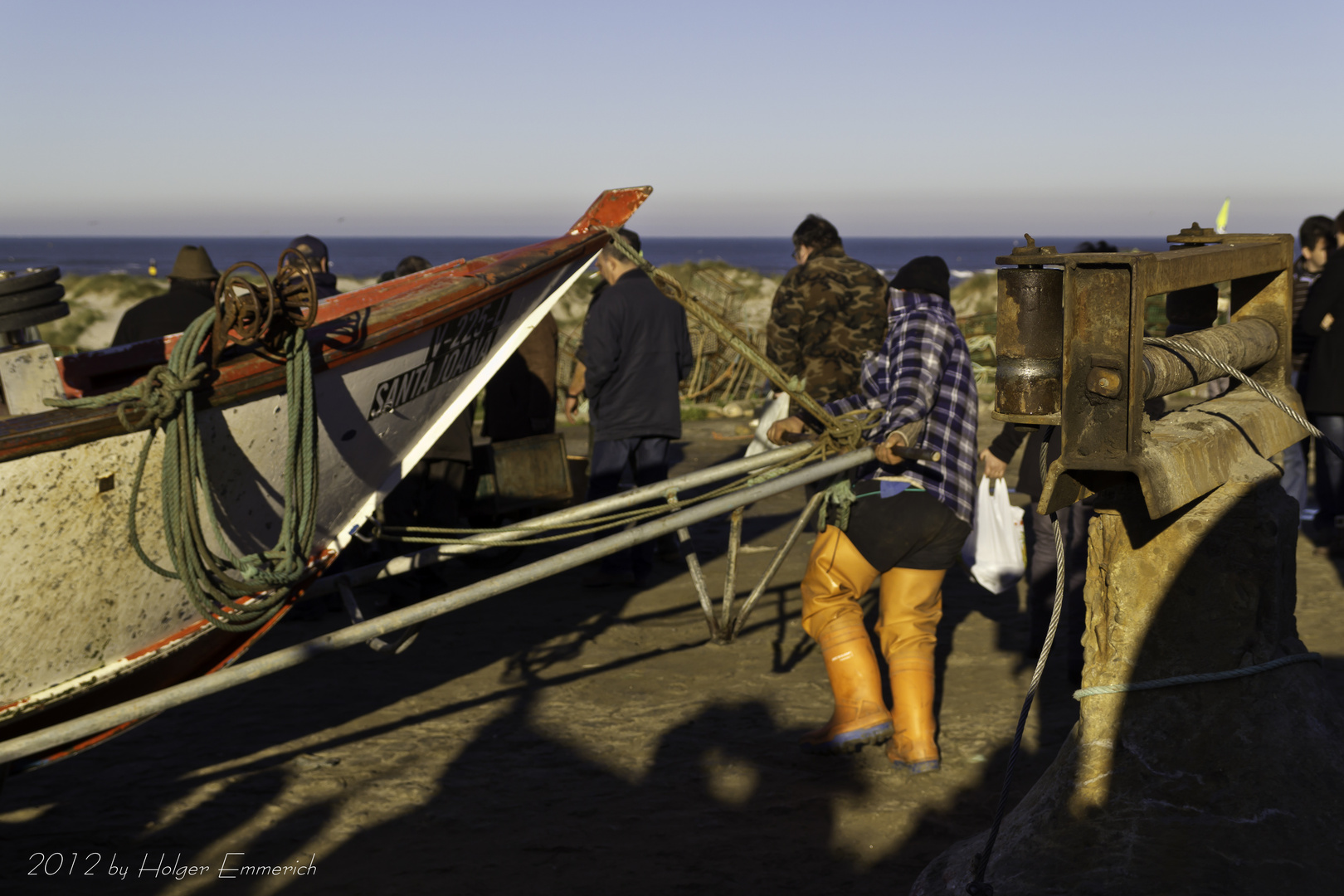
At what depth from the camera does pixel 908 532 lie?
379cm

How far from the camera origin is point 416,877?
10.3ft

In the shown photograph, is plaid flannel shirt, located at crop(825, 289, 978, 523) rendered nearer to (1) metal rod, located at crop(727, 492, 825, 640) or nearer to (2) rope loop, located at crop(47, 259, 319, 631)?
(1) metal rod, located at crop(727, 492, 825, 640)

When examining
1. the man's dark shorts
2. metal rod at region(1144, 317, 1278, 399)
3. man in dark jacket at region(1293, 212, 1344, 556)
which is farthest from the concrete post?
man in dark jacket at region(1293, 212, 1344, 556)

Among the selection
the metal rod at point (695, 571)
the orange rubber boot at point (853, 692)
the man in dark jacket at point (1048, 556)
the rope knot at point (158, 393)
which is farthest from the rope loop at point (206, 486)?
the man in dark jacket at point (1048, 556)

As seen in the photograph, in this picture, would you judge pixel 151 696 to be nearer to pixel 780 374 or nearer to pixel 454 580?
pixel 780 374

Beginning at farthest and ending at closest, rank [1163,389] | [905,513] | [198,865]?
[905,513]
[198,865]
[1163,389]

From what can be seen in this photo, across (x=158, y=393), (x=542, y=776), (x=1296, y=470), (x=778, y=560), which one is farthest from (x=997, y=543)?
(x=158, y=393)

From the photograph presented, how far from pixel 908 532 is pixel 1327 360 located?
4.05m

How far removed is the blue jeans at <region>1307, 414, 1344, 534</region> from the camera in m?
6.36

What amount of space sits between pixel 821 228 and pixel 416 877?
167 inches

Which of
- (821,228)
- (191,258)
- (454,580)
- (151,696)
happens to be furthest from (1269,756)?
(191,258)

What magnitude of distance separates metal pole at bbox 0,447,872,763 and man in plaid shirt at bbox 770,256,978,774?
0.71 feet

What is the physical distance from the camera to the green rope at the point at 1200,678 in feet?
7.36

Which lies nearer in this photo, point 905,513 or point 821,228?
point 905,513
